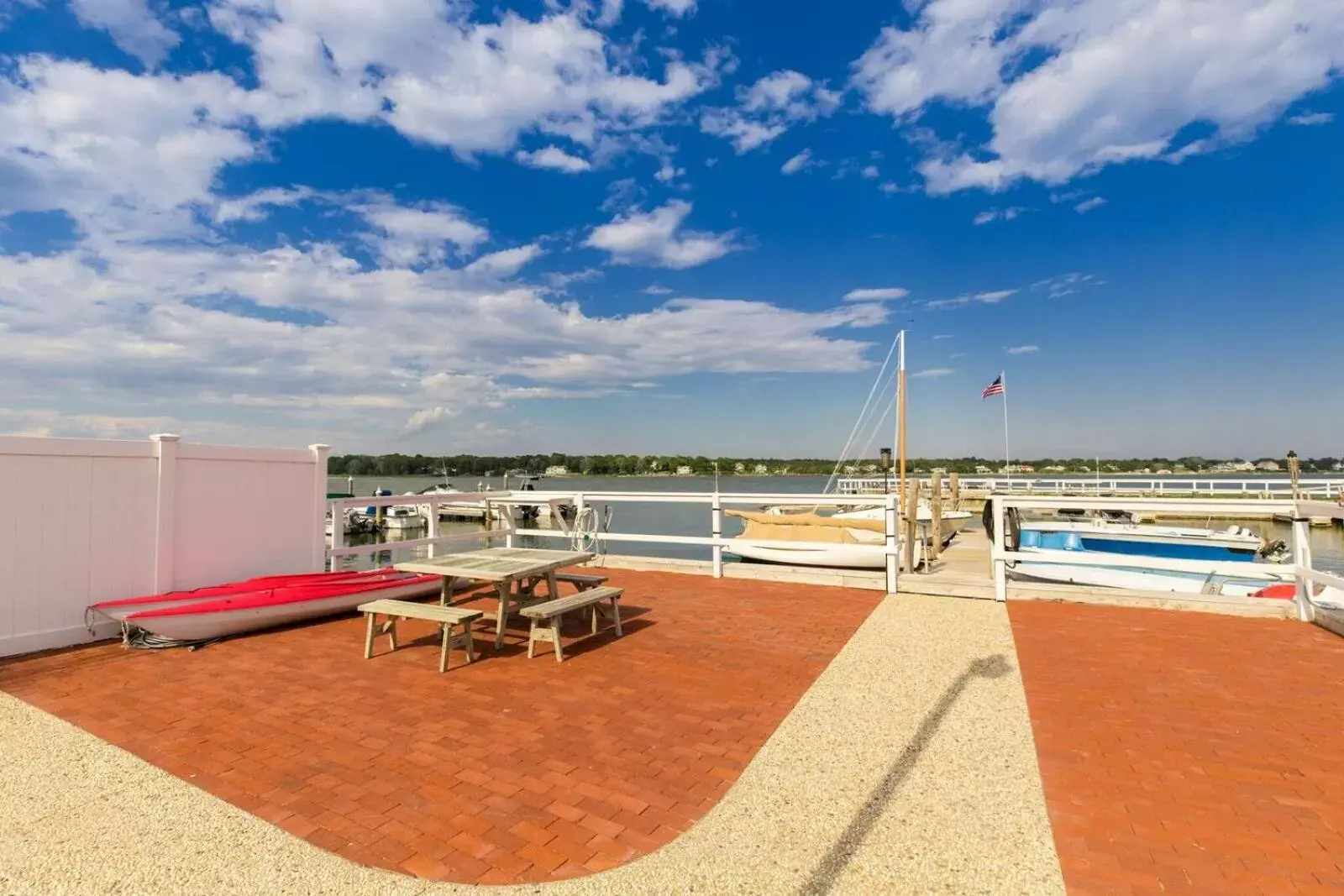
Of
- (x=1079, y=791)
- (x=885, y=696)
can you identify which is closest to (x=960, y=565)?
(x=885, y=696)

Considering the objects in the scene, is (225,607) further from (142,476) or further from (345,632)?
(142,476)

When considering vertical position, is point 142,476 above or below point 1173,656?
above

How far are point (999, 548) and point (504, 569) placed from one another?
5.07 metres

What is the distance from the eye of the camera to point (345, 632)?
6.17m

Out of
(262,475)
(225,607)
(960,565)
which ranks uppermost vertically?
(262,475)

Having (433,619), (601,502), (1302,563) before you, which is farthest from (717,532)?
(1302,563)

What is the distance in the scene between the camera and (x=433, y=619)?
4.89 m

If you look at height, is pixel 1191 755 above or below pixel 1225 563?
below

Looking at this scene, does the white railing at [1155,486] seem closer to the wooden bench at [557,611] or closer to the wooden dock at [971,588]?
the wooden dock at [971,588]

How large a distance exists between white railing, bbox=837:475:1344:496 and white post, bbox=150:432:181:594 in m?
21.8

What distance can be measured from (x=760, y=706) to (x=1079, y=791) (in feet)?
5.75

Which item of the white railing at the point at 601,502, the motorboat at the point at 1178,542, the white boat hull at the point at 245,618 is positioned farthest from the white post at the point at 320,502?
the motorboat at the point at 1178,542

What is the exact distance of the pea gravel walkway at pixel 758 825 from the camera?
8.20 feet

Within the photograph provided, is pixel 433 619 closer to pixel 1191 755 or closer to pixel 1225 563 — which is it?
pixel 1191 755
